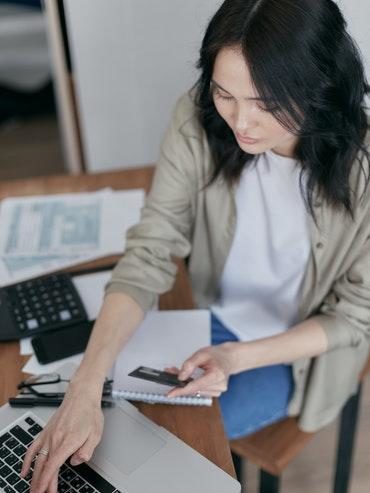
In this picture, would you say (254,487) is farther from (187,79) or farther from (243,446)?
(187,79)

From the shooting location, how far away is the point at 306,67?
2.65 feet

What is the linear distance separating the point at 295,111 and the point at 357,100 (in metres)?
0.12

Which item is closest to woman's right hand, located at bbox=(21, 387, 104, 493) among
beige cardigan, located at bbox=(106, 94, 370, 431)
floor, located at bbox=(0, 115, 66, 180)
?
beige cardigan, located at bbox=(106, 94, 370, 431)

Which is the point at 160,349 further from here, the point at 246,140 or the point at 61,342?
the point at 246,140

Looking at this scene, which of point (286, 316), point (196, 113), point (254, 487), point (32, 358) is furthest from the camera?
point (254, 487)

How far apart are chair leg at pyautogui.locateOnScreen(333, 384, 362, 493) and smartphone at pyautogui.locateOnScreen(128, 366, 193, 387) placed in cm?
52

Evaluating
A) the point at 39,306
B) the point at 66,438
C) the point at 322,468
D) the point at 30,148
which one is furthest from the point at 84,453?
the point at 30,148

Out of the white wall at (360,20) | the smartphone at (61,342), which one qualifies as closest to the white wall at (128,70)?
the white wall at (360,20)

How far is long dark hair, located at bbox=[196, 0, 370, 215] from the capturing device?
0.80 meters

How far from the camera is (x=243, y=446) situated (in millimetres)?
1141

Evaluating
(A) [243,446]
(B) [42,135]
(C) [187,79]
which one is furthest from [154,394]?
(B) [42,135]

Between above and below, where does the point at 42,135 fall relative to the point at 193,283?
below

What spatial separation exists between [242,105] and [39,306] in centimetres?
49

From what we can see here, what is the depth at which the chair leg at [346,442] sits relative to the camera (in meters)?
1.27
